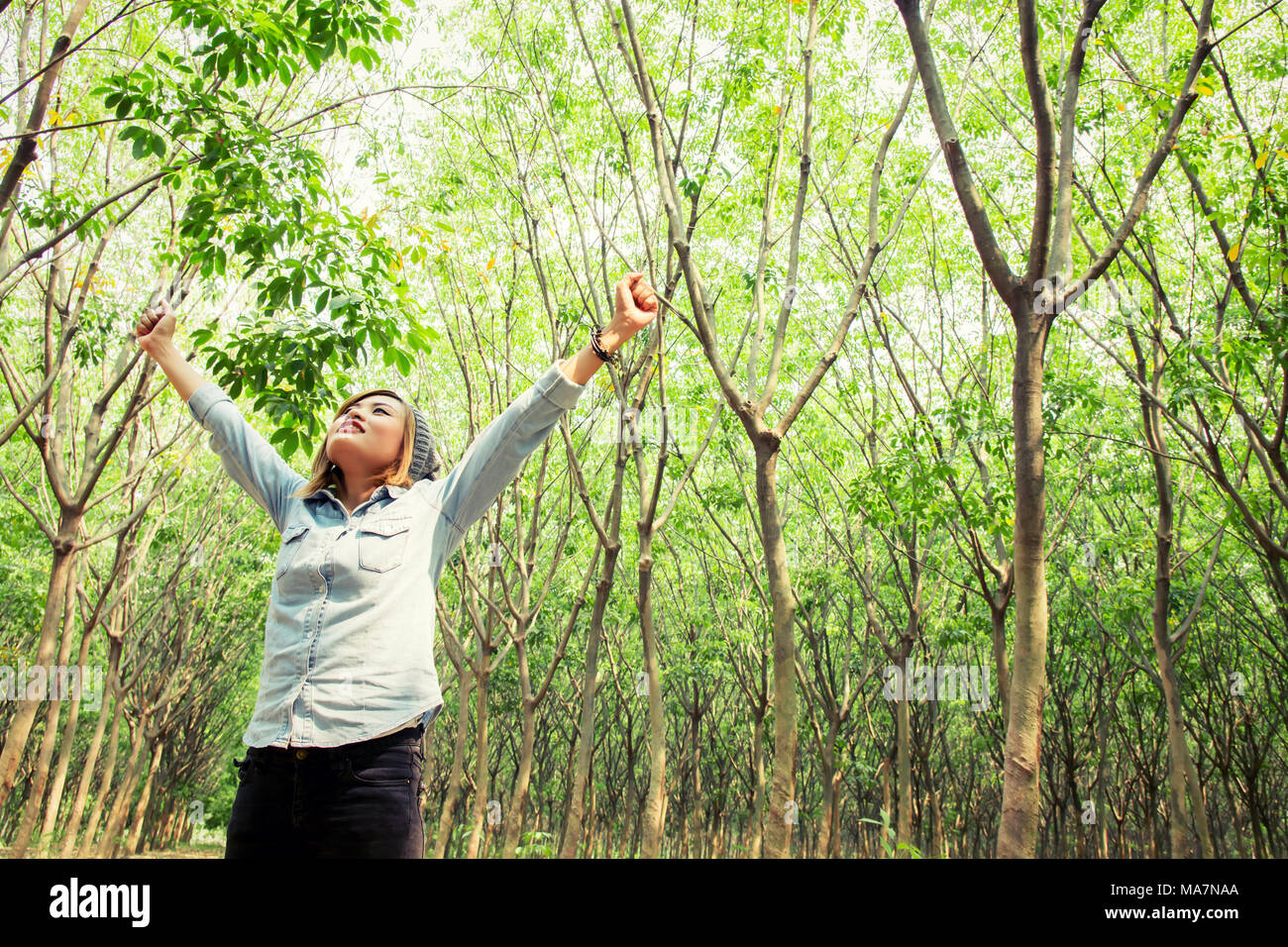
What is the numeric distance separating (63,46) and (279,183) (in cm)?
97

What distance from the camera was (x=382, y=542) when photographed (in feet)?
6.00

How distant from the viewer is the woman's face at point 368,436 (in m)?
1.99

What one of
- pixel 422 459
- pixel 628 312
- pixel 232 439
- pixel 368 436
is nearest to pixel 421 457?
pixel 422 459

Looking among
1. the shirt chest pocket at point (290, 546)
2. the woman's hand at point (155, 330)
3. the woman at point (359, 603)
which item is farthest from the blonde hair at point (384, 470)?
the woman's hand at point (155, 330)

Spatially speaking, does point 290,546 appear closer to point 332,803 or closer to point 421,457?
point 421,457

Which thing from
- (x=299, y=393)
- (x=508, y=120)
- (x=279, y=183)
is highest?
(x=508, y=120)

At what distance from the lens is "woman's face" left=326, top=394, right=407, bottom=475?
1.99 metres

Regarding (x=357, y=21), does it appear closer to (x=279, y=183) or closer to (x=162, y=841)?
(x=279, y=183)

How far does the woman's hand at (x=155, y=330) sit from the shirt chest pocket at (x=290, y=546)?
2.31ft

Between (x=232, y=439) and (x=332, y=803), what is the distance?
961 millimetres

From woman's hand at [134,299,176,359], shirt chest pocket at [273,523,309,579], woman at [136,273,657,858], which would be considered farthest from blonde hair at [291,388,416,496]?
woman's hand at [134,299,176,359]
